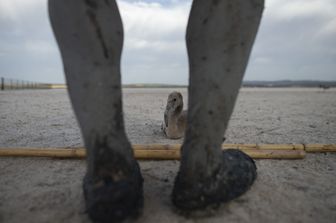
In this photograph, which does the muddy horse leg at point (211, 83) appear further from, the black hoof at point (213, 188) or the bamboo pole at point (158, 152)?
the bamboo pole at point (158, 152)

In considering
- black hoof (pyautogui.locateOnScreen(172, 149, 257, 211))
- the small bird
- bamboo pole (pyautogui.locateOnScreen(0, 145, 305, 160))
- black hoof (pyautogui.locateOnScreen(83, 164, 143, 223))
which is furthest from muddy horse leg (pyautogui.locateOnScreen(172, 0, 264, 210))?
the small bird

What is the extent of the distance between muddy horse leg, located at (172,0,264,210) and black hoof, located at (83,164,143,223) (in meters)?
0.29

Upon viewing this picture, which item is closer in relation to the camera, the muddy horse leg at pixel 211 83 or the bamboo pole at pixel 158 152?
the muddy horse leg at pixel 211 83

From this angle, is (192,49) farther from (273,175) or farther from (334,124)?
(334,124)

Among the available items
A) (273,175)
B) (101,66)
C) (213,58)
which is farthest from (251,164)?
(101,66)

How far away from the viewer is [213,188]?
5.72 feet

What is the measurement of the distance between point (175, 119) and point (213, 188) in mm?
2092

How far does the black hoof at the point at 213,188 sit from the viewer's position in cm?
172

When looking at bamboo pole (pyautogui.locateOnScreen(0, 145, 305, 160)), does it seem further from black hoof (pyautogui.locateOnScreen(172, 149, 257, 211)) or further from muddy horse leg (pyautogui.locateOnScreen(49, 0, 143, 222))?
Result: muddy horse leg (pyautogui.locateOnScreen(49, 0, 143, 222))

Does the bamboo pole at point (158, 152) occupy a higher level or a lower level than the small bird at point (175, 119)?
lower

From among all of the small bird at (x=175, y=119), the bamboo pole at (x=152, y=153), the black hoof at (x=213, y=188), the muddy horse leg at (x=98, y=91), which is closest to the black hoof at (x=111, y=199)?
the muddy horse leg at (x=98, y=91)

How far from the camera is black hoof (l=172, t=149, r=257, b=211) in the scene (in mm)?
1720

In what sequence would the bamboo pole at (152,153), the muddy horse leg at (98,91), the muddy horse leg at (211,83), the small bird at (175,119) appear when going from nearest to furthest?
1. the muddy horse leg at (98,91)
2. the muddy horse leg at (211,83)
3. the bamboo pole at (152,153)
4. the small bird at (175,119)

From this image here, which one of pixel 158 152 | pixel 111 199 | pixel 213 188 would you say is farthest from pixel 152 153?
pixel 111 199
